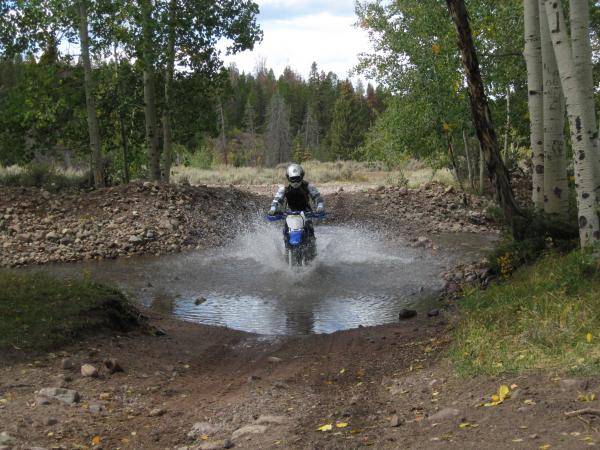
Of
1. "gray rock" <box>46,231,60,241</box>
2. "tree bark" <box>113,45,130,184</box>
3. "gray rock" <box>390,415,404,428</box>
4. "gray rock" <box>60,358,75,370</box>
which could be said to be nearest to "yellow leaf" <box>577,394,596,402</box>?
"gray rock" <box>390,415,404,428</box>

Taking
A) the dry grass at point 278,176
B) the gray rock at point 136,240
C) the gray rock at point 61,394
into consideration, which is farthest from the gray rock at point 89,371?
the dry grass at point 278,176

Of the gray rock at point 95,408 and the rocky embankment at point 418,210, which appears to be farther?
the rocky embankment at point 418,210

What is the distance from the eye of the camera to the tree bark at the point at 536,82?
1004 cm

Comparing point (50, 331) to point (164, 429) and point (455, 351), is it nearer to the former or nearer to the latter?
point (164, 429)

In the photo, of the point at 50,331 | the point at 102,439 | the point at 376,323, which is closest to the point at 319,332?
the point at 376,323

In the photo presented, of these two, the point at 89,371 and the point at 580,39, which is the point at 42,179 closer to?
the point at 89,371

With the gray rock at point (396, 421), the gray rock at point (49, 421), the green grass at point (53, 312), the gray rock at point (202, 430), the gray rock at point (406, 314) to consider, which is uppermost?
the green grass at point (53, 312)

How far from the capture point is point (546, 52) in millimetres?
9633

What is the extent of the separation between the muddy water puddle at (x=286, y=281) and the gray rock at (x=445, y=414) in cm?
437

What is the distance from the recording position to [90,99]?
20734 mm

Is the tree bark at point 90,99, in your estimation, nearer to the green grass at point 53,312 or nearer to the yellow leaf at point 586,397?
the green grass at point 53,312

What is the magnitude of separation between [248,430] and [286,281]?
25.5 ft

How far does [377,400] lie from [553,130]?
6.04m

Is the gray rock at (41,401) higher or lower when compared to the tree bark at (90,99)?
lower
